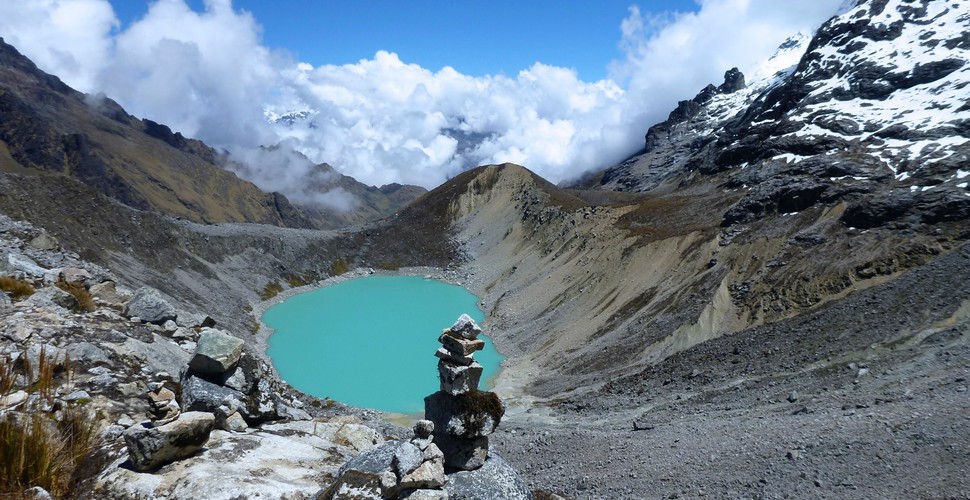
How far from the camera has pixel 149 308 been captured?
2006cm

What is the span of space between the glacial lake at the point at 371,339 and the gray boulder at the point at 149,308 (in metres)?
24.2

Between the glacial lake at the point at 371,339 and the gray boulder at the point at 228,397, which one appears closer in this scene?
the gray boulder at the point at 228,397

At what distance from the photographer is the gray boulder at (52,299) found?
55.6 feet

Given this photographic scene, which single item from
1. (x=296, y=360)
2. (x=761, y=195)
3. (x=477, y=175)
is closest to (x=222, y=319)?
(x=296, y=360)

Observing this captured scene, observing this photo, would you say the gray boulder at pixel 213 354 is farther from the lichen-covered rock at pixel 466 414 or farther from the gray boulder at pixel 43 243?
the gray boulder at pixel 43 243

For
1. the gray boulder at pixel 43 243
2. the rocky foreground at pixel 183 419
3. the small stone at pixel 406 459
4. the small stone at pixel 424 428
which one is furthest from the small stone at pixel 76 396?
the gray boulder at pixel 43 243

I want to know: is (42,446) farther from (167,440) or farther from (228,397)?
(228,397)

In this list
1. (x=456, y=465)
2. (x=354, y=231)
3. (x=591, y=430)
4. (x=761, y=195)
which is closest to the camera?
(x=456, y=465)

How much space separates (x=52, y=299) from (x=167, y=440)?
35.4ft

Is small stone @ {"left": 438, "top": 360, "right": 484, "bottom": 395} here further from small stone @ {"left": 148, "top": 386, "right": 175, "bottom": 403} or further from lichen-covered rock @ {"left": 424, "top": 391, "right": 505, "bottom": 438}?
small stone @ {"left": 148, "top": 386, "right": 175, "bottom": 403}

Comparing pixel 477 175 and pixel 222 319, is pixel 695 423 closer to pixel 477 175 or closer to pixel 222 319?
pixel 222 319

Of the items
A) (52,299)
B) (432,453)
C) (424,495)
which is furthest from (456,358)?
(52,299)

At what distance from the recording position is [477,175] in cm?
12744

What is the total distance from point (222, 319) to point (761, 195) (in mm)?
54606
